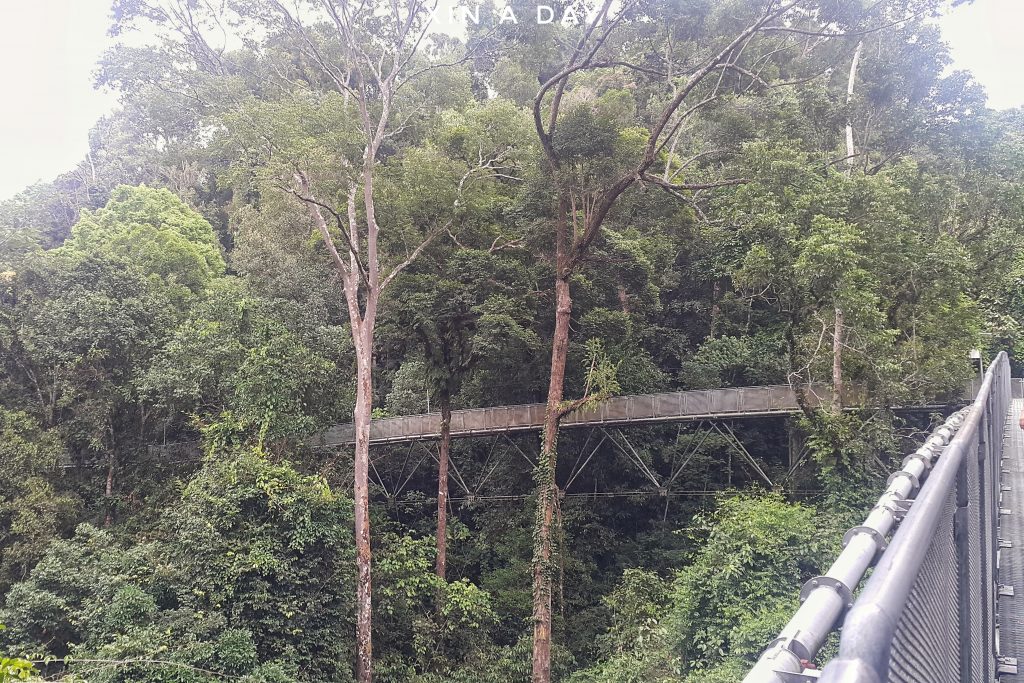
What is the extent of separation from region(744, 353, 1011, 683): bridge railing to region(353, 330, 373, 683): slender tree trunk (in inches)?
513

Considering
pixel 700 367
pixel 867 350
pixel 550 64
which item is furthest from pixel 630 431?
pixel 550 64

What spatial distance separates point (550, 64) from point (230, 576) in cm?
1116

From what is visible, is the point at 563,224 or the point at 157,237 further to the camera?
the point at 157,237

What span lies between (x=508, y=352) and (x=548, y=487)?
3387mm

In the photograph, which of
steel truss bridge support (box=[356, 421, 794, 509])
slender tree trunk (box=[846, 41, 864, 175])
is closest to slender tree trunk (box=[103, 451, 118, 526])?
steel truss bridge support (box=[356, 421, 794, 509])

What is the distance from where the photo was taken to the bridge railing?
2.64 ft

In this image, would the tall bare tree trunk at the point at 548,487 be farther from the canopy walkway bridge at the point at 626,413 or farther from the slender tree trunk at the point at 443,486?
the slender tree trunk at the point at 443,486

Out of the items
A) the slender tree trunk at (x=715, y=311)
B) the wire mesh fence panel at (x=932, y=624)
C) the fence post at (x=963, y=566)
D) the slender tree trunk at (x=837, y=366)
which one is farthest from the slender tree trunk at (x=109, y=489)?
the wire mesh fence panel at (x=932, y=624)

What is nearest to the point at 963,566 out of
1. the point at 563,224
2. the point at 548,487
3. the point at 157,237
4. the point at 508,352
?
the point at 548,487

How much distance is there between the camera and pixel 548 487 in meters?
14.3

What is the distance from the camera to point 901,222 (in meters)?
14.3

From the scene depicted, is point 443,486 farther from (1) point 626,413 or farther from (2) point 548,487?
(1) point 626,413

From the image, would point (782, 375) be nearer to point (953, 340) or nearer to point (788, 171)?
point (953, 340)

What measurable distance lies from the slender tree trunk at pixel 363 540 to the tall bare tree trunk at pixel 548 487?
10.2 feet
